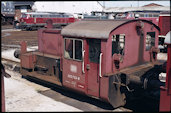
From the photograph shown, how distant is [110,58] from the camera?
6754 mm

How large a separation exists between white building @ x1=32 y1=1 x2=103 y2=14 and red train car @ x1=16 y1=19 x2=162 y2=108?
38.3 m

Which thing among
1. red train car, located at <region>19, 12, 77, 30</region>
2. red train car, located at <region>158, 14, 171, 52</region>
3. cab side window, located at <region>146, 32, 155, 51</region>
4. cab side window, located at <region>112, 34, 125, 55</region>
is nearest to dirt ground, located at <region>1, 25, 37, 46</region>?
red train car, located at <region>19, 12, 77, 30</region>

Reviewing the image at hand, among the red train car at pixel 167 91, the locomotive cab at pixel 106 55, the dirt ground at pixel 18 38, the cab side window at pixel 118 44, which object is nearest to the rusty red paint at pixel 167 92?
the red train car at pixel 167 91

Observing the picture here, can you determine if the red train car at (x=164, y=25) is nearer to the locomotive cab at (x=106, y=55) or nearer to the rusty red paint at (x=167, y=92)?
the locomotive cab at (x=106, y=55)

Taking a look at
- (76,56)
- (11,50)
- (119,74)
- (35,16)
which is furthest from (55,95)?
(35,16)

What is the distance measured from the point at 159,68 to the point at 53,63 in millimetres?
4169

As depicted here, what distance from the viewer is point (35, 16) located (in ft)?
115

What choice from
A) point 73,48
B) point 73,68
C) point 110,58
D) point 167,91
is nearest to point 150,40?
point 110,58

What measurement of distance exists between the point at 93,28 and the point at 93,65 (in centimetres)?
114

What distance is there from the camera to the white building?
44812 mm

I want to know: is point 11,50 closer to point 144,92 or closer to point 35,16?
point 144,92

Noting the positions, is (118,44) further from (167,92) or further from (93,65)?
(167,92)

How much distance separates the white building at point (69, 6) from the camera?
4481cm

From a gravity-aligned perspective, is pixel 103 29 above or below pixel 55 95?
above
